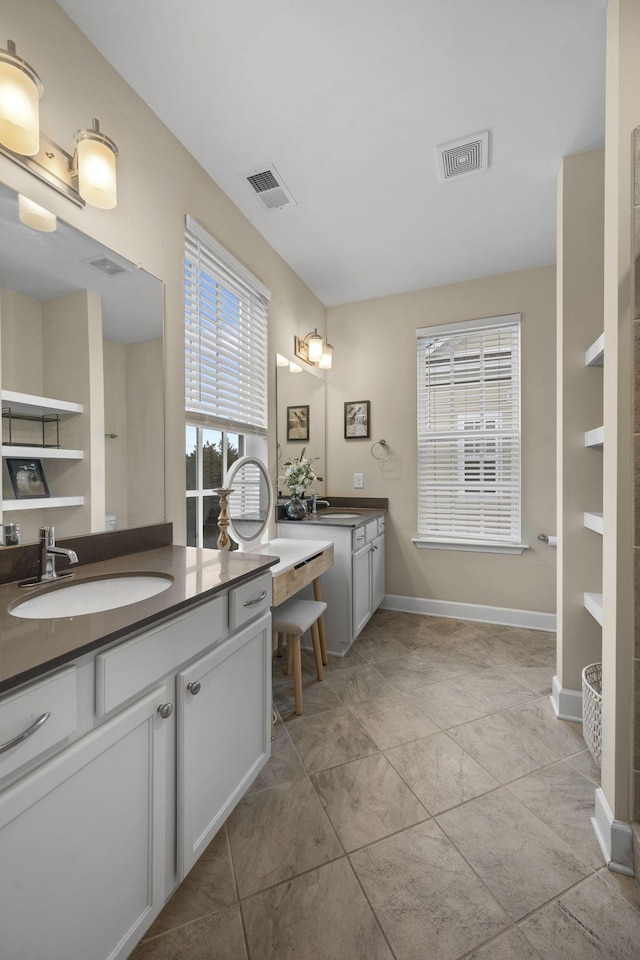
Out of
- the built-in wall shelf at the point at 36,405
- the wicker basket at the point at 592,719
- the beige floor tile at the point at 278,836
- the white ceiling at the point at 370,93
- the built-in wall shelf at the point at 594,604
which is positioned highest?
the white ceiling at the point at 370,93

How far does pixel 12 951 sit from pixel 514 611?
3.24m

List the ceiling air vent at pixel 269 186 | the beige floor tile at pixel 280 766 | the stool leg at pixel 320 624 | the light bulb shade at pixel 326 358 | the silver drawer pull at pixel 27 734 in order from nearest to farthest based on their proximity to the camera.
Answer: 1. the silver drawer pull at pixel 27 734
2. the beige floor tile at pixel 280 766
3. the ceiling air vent at pixel 269 186
4. the stool leg at pixel 320 624
5. the light bulb shade at pixel 326 358

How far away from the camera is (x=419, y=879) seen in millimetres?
1190

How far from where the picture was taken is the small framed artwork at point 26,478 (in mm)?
1194

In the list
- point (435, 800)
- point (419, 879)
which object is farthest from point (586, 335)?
point (419, 879)

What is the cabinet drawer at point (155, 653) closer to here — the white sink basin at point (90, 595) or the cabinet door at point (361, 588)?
the white sink basin at point (90, 595)

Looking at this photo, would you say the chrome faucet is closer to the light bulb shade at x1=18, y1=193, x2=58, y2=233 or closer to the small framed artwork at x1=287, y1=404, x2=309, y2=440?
the light bulb shade at x1=18, y1=193, x2=58, y2=233

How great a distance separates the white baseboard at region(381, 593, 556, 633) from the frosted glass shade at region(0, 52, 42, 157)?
3.44 metres

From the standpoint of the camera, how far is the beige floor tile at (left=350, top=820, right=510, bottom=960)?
3.40 feet

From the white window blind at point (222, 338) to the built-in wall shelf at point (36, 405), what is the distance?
0.68 metres

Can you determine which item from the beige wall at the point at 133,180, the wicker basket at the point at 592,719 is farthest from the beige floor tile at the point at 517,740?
the beige wall at the point at 133,180

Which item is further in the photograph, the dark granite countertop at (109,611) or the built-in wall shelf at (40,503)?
the built-in wall shelf at (40,503)

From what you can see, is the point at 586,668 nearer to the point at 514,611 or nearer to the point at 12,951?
the point at 514,611

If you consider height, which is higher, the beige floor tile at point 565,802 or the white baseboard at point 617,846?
the white baseboard at point 617,846
